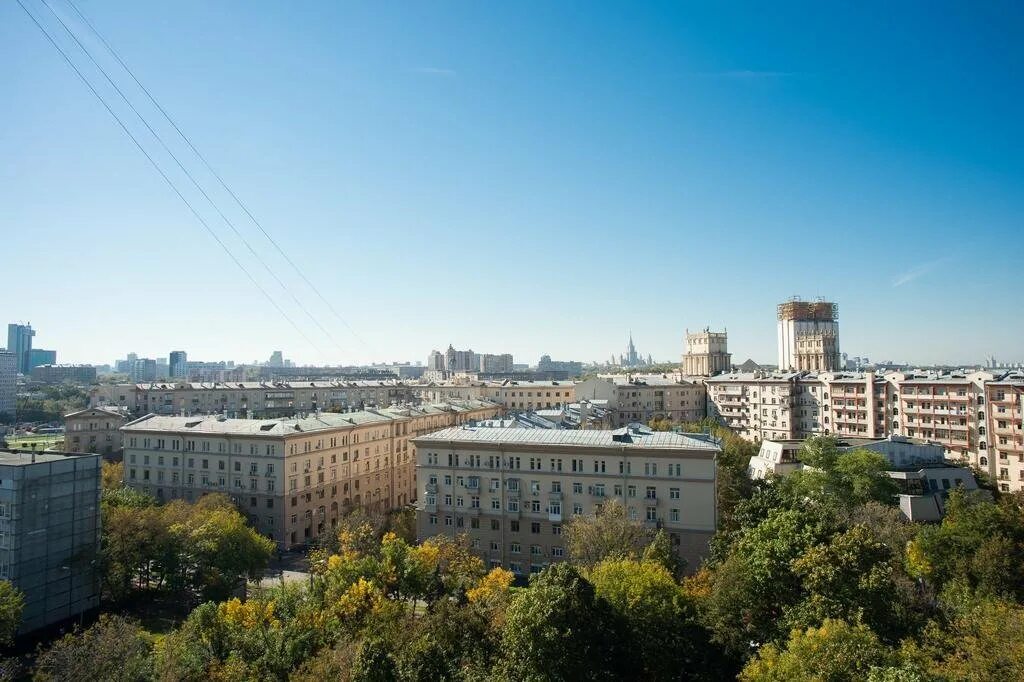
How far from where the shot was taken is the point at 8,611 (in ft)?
88.9

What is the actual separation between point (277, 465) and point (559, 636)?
3630 cm

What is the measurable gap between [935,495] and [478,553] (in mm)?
34754

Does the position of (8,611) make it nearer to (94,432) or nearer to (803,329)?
(94,432)

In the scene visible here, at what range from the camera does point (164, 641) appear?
2333cm

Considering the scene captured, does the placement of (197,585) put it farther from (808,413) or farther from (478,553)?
(808,413)

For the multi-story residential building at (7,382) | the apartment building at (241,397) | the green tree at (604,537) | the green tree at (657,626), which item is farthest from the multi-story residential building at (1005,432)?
the multi-story residential building at (7,382)

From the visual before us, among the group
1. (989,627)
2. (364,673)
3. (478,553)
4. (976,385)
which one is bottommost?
(478,553)

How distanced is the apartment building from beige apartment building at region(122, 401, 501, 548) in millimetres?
31411

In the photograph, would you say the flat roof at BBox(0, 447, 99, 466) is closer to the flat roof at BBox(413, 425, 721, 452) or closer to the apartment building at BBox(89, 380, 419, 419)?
the flat roof at BBox(413, 425, 721, 452)

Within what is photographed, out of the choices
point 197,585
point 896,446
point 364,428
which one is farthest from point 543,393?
point 197,585

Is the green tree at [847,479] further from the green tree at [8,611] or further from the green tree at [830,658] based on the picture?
the green tree at [8,611]

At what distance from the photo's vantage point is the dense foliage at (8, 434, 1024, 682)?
1961 cm

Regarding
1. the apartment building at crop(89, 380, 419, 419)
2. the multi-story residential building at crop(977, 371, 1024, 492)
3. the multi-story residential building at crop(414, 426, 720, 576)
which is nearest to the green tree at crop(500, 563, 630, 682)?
the multi-story residential building at crop(414, 426, 720, 576)

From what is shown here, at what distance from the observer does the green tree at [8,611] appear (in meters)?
26.9
